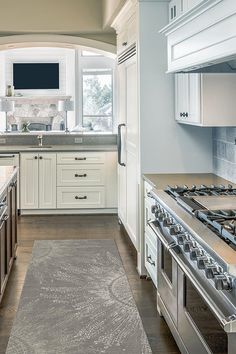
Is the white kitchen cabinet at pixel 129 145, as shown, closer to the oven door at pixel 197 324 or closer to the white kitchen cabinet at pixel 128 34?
the white kitchen cabinet at pixel 128 34

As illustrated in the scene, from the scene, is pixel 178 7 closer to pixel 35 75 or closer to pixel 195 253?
pixel 195 253

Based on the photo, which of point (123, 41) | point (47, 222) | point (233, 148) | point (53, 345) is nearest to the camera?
point (53, 345)

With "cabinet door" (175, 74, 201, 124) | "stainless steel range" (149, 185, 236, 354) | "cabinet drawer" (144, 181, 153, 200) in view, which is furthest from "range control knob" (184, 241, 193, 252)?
"cabinet drawer" (144, 181, 153, 200)

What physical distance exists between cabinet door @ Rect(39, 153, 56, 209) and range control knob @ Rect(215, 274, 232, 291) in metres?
5.78

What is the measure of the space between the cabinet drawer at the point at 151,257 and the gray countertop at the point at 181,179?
436mm

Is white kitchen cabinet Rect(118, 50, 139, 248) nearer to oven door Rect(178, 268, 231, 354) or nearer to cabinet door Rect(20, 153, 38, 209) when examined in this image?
cabinet door Rect(20, 153, 38, 209)

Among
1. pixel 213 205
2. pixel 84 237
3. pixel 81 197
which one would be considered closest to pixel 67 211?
pixel 81 197

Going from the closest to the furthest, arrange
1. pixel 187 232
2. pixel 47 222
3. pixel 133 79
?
pixel 187 232 → pixel 133 79 → pixel 47 222

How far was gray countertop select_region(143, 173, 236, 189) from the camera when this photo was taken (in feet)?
13.5

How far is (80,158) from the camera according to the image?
7.70m

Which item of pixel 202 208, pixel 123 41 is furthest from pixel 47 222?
pixel 202 208

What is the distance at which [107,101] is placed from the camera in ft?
39.9

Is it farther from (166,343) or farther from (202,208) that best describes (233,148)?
(166,343)

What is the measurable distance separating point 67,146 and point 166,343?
491 centimetres
